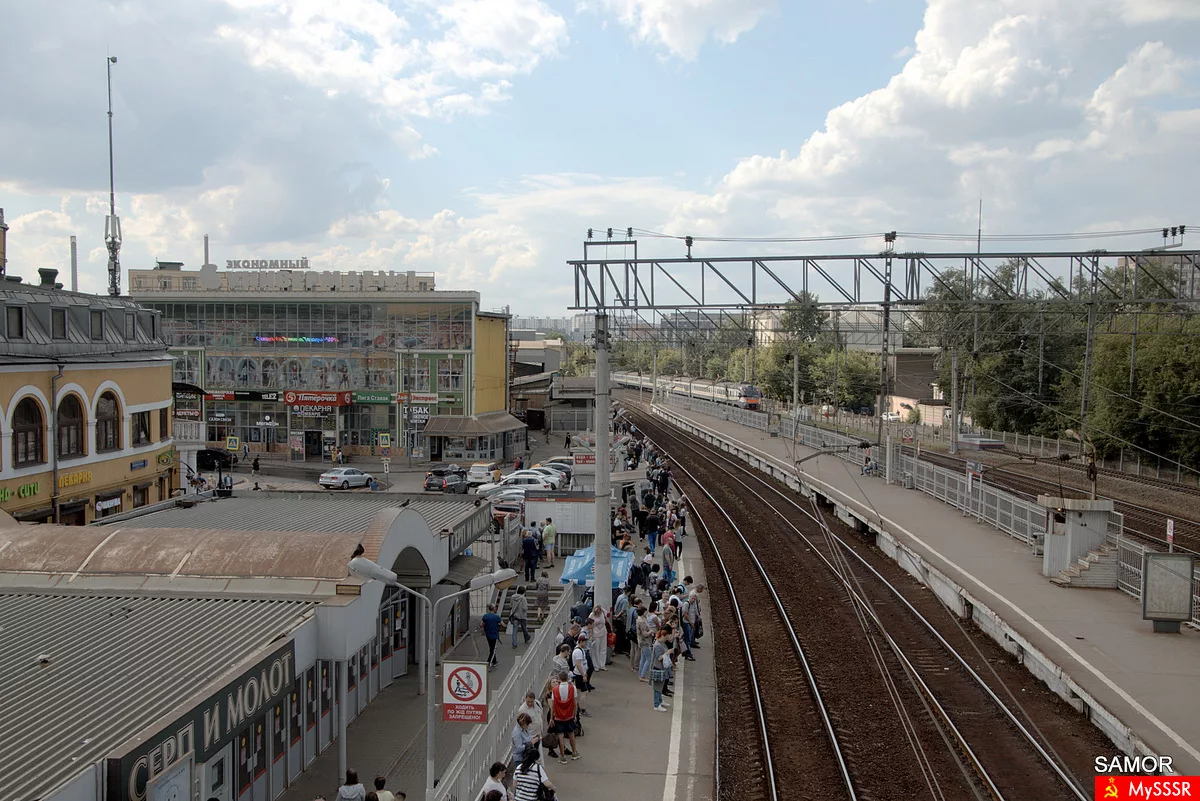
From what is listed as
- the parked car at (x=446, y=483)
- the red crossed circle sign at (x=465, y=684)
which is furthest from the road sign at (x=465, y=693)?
the parked car at (x=446, y=483)

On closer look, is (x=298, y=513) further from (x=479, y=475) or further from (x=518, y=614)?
(x=479, y=475)

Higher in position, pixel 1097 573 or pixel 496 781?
pixel 496 781

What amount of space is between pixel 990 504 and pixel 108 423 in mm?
24154

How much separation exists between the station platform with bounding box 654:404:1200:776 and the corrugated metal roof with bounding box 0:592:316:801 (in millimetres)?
10911

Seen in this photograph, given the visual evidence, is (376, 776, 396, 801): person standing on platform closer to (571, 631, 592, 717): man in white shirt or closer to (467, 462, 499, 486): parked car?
(571, 631, 592, 717): man in white shirt

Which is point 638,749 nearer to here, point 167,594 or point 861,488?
point 167,594

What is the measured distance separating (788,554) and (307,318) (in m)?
31.4

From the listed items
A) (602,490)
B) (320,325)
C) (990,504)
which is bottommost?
(990,504)

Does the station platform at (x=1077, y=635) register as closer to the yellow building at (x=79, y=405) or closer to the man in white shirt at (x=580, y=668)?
the man in white shirt at (x=580, y=668)

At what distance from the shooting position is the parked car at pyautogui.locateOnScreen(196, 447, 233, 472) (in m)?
42.8

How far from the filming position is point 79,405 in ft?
73.0

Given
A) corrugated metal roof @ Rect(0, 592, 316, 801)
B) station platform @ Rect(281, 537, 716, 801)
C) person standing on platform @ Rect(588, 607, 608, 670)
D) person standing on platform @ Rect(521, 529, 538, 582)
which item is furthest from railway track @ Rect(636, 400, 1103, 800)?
corrugated metal roof @ Rect(0, 592, 316, 801)

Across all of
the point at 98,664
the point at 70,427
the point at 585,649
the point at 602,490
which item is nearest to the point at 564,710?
the point at 585,649

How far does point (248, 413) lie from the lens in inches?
1946
